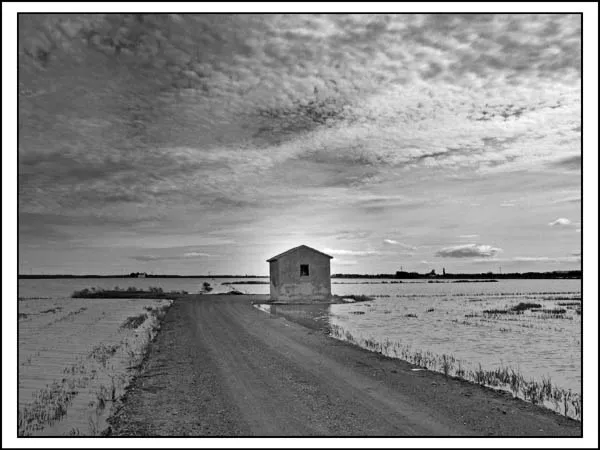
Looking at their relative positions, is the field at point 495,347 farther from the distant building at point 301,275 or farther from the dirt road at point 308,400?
the distant building at point 301,275

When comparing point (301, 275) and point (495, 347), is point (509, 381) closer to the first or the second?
point (495, 347)

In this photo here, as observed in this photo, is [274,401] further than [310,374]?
No

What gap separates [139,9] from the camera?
9.87m

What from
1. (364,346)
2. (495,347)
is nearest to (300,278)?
(495,347)

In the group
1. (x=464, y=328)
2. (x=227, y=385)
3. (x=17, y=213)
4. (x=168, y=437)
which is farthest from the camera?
(x=464, y=328)

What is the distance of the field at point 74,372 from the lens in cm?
954

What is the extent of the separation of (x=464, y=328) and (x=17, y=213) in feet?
86.6

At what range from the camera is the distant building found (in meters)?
47.7

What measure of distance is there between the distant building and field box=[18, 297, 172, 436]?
67.9 ft

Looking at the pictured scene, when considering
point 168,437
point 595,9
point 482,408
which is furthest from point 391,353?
point 595,9

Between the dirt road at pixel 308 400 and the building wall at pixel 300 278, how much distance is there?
100.0 ft

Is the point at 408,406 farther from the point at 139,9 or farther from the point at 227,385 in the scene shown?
the point at 139,9

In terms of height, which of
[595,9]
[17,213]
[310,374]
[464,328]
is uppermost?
[595,9]

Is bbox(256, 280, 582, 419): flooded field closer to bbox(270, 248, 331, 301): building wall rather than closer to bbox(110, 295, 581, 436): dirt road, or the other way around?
bbox(110, 295, 581, 436): dirt road
